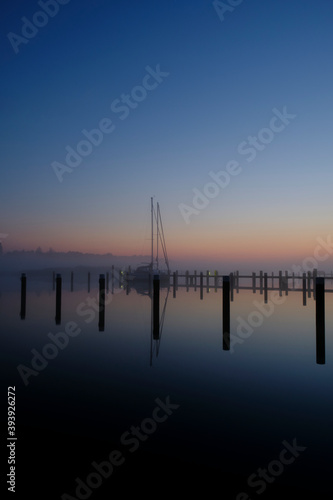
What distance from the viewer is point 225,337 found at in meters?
12.8

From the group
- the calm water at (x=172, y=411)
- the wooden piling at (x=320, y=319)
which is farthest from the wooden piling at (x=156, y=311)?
the wooden piling at (x=320, y=319)

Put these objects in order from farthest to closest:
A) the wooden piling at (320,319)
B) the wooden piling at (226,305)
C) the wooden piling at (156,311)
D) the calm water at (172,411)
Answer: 1. the wooden piling at (156,311)
2. the wooden piling at (226,305)
3. the wooden piling at (320,319)
4. the calm water at (172,411)

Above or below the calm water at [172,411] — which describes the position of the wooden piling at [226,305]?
above

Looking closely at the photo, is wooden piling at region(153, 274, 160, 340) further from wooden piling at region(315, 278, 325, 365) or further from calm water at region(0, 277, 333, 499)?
wooden piling at region(315, 278, 325, 365)

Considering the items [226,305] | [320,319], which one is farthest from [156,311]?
[320,319]

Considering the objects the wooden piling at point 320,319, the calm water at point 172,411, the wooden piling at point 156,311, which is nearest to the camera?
the calm water at point 172,411

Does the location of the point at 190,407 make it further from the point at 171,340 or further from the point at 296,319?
the point at 296,319

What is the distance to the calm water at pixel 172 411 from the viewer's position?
388 centimetres

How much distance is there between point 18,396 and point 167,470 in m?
4.87

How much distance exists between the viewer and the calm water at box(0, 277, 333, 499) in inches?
153

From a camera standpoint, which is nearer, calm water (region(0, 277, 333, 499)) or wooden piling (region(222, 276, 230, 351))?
calm water (region(0, 277, 333, 499))

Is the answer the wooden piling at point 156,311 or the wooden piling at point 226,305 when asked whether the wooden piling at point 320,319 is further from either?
the wooden piling at point 156,311

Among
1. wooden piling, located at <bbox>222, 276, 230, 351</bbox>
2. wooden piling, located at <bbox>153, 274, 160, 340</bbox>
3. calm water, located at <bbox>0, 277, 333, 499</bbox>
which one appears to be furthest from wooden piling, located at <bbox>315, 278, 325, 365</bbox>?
wooden piling, located at <bbox>153, 274, 160, 340</bbox>

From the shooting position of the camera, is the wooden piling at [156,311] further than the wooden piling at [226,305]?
Yes
